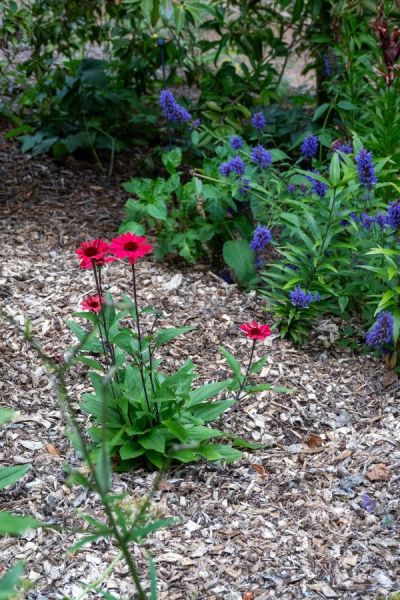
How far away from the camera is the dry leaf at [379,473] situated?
277cm

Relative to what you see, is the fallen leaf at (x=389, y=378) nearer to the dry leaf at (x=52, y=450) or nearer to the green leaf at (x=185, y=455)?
the green leaf at (x=185, y=455)

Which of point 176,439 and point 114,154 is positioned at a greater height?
point 114,154

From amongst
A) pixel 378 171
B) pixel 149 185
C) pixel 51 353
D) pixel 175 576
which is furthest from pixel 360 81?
pixel 175 576

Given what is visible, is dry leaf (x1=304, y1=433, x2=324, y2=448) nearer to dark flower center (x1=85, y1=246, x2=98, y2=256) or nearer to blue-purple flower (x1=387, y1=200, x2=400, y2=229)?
blue-purple flower (x1=387, y1=200, x2=400, y2=229)

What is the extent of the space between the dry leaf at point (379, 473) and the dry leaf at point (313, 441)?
23cm

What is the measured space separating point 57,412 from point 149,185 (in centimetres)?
143

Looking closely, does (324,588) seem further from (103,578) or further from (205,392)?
(205,392)

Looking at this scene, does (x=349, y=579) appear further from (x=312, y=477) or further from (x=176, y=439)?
(x=176, y=439)

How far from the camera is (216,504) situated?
2.61m

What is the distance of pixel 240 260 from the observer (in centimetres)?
383

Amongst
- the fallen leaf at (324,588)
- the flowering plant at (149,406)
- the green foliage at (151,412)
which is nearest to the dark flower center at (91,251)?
the flowering plant at (149,406)

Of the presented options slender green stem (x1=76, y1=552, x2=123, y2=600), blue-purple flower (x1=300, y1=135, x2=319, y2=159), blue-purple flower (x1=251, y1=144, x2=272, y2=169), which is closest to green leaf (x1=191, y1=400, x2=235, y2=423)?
slender green stem (x1=76, y1=552, x2=123, y2=600)

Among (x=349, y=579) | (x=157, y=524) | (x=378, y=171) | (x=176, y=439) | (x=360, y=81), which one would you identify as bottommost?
(x=349, y=579)

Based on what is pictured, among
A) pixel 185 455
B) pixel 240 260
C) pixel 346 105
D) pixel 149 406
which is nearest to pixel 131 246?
pixel 149 406
